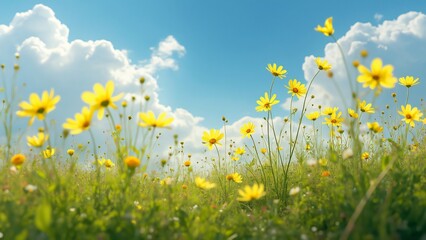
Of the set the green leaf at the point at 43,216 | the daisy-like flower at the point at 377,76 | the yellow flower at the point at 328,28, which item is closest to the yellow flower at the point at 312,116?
the yellow flower at the point at 328,28

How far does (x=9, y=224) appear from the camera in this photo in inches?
78.4

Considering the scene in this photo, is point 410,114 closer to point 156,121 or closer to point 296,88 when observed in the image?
point 296,88

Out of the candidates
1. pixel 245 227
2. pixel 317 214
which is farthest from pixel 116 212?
pixel 317 214

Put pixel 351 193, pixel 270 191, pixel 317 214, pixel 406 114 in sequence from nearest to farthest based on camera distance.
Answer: pixel 351 193
pixel 317 214
pixel 406 114
pixel 270 191

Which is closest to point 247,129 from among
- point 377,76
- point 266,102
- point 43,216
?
point 266,102

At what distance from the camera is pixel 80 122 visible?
226 cm

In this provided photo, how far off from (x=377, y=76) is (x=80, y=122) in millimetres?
1722

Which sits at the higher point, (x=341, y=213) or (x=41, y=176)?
(x=41, y=176)

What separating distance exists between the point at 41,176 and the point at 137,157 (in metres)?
0.60

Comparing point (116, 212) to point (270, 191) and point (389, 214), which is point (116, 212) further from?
point (270, 191)

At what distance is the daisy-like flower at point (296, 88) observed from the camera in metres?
4.11

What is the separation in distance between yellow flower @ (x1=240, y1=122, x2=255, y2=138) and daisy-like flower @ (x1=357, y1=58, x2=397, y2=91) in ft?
7.13

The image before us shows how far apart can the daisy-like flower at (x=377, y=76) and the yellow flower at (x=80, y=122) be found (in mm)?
1562

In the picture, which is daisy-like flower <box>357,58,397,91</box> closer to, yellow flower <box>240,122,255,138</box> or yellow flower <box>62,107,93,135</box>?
yellow flower <box>62,107,93,135</box>
